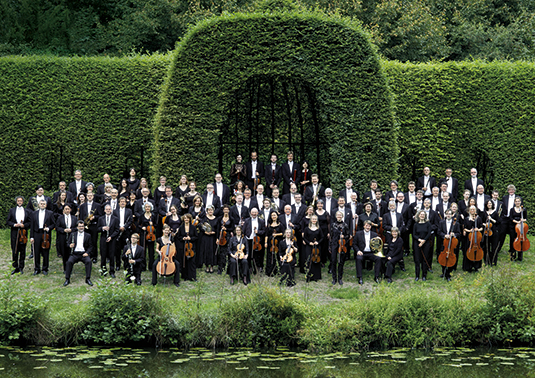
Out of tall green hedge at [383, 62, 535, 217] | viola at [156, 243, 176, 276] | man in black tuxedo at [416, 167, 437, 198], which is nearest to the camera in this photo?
viola at [156, 243, 176, 276]

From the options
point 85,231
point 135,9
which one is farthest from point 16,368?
point 135,9

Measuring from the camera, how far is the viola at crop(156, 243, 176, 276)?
13.3 metres

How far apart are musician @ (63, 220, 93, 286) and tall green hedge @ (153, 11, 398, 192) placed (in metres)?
2.73

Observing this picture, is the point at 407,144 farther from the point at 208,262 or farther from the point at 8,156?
the point at 8,156

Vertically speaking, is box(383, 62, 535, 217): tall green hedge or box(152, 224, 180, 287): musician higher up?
box(383, 62, 535, 217): tall green hedge

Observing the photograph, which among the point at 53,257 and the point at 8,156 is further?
the point at 8,156

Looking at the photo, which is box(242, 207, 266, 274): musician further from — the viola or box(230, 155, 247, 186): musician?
box(230, 155, 247, 186): musician

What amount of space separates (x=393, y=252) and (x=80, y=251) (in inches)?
254

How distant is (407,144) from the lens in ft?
58.6

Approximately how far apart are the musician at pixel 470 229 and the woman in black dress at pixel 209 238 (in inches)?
212

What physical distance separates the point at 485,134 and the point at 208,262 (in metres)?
8.37

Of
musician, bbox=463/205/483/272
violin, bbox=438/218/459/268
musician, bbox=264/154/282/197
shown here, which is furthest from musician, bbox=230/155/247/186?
musician, bbox=463/205/483/272

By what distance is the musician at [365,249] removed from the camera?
13781mm

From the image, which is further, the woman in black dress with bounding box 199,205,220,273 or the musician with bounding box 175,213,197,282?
the woman in black dress with bounding box 199,205,220,273
